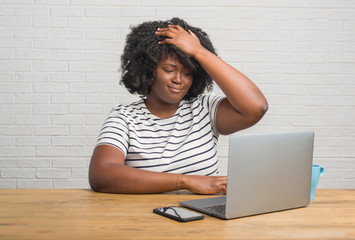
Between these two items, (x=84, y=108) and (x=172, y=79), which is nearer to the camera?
(x=172, y=79)

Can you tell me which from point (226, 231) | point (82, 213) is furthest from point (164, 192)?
point (226, 231)

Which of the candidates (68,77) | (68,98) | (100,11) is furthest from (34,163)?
(100,11)

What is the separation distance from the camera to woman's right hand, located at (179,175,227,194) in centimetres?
126

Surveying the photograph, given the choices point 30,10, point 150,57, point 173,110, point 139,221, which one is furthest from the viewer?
point 30,10

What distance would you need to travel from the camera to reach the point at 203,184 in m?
1.27

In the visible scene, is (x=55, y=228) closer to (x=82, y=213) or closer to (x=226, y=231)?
(x=82, y=213)

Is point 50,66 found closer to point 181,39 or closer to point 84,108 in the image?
point 84,108

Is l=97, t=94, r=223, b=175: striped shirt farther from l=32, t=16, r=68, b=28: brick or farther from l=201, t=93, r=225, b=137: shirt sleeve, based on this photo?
l=32, t=16, r=68, b=28: brick

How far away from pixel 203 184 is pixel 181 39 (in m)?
0.58

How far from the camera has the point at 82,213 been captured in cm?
103

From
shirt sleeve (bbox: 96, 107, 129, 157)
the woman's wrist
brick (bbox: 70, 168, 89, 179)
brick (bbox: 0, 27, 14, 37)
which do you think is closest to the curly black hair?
shirt sleeve (bbox: 96, 107, 129, 157)

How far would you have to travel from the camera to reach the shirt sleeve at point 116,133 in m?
1.45

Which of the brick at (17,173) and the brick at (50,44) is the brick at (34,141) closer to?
the brick at (17,173)

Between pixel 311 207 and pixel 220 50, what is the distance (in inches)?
69.3
